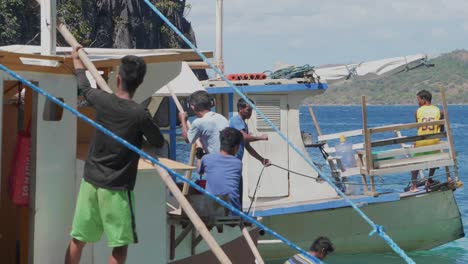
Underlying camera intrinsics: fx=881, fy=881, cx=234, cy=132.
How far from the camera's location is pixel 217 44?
12453 millimetres

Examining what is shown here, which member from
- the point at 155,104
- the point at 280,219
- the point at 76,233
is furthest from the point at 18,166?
the point at 280,219

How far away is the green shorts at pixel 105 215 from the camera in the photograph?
565 centimetres

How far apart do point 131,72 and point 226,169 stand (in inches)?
92.5

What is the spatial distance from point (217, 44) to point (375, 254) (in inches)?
183

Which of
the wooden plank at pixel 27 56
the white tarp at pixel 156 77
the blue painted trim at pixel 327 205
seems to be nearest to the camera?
the wooden plank at pixel 27 56

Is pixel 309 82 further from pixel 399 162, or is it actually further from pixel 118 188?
pixel 118 188

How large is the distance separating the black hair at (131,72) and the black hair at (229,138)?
7.27 ft

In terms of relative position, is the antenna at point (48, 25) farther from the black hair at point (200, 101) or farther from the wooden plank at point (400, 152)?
the wooden plank at point (400, 152)

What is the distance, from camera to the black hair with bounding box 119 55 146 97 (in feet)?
18.4

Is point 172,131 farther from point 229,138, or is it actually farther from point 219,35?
point 229,138

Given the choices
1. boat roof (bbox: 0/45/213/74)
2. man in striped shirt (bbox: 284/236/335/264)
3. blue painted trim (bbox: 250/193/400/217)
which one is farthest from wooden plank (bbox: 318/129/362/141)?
boat roof (bbox: 0/45/213/74)

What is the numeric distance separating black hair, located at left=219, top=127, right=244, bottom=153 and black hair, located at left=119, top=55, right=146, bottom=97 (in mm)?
2214

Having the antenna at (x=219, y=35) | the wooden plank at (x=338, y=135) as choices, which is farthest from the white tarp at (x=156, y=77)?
the wooden plank at (x=338, y=135)

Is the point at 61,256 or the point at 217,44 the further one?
the point at 217,44
